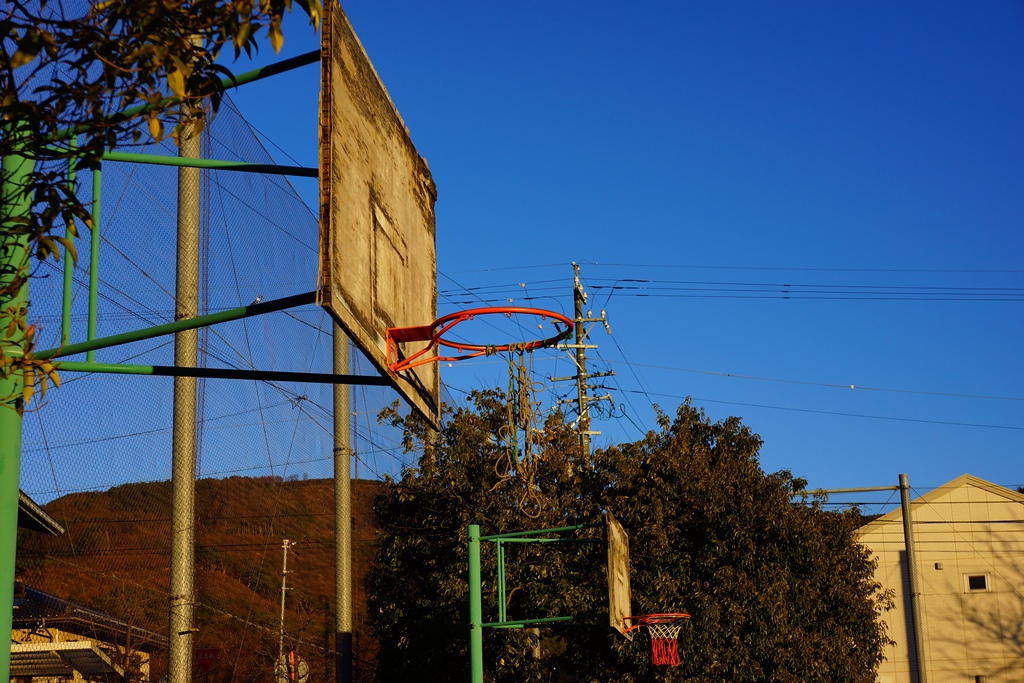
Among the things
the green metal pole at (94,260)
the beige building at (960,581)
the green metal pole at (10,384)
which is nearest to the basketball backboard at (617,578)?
the green metal pole at (94,260)

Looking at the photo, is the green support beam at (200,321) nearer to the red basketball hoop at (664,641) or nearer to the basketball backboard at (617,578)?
the basketball backboard at (617,578)

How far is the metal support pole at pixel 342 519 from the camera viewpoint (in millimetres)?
17281

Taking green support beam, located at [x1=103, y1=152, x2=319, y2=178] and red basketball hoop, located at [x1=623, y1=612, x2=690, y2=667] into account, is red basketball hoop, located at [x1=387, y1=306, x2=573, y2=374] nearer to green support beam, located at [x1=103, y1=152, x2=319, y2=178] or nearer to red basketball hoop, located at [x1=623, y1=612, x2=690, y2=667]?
green support beam, located at [x1=103, y1=152, x2=319, y2=178]

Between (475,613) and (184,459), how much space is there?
14.1 ft

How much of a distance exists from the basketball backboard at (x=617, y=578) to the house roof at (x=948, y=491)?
76.8 feet

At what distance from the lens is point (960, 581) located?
115 feet

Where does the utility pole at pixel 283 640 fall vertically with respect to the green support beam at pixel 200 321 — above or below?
below

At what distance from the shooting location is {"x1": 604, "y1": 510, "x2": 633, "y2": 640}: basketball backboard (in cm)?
1402

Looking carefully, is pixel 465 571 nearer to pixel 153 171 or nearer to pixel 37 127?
pixel 153 171

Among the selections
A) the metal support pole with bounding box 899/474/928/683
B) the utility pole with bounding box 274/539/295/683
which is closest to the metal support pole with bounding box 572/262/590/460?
the metal support pole with bounding box 899/474/928/683

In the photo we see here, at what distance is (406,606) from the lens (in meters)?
20.3

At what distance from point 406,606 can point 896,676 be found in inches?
778

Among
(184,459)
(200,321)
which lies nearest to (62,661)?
(184,459)

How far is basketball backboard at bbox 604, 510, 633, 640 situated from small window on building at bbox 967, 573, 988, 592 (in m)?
24.2
